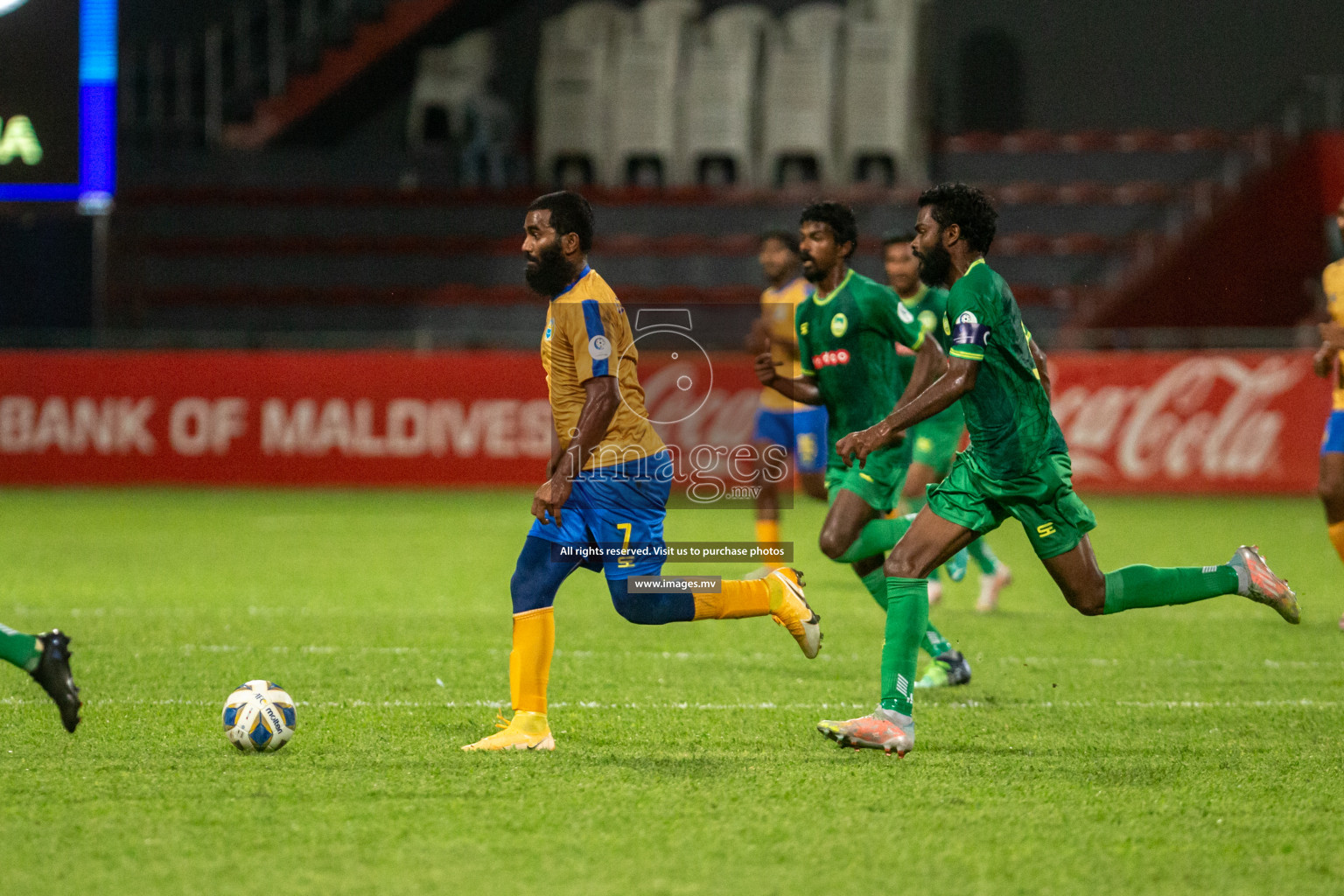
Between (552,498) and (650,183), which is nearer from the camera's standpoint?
(552,498)

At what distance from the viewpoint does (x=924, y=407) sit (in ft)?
18.4

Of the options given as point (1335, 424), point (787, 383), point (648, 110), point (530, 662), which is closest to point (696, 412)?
point (648, 110)

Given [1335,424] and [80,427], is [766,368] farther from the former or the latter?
[80,427]

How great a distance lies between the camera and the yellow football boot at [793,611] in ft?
20.8

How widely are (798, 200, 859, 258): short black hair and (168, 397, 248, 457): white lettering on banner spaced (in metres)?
12.7

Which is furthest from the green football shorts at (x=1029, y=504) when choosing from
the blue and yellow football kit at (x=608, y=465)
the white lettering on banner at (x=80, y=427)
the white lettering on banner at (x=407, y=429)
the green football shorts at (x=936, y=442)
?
the white lettering on banner at (x=80, y=427)

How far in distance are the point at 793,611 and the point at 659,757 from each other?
3.30 feet

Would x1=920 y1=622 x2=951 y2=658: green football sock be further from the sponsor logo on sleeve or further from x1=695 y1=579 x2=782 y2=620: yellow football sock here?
the sponsor logo on sleeve

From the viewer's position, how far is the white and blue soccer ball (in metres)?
5.59

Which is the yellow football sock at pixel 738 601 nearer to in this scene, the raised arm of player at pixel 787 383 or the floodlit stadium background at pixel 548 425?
the floodlit stadium background at pixel 548 425

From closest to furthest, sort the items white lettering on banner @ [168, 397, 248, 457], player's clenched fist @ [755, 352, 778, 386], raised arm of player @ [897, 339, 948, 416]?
player's clenched fist @ [755, 352, 778, 386] → raised arm of player @ [897, 339, 948, 416] → white lettering on banner @ [168, 397, 248, 457]

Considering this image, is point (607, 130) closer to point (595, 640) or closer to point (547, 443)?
point (547, 443)

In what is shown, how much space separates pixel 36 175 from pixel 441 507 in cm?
608

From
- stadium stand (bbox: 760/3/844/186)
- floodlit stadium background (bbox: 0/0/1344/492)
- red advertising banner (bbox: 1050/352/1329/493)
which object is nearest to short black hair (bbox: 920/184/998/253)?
red advertising banner (bbox: 1050/352/1329/493)
